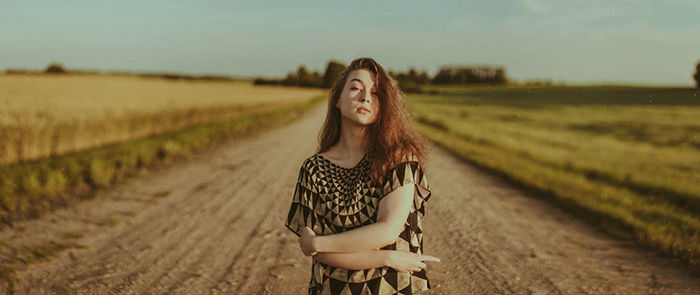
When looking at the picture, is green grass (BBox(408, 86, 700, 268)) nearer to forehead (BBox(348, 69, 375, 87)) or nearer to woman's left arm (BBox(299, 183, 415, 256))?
forehead (BBox(348, 69, 375, 87))

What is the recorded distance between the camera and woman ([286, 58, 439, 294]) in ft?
5.96

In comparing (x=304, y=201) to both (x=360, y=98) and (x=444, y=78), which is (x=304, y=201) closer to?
(x=360, y=98)

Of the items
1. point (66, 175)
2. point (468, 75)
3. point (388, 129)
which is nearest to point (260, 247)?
point (388, 129)

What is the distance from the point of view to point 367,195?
1877mm

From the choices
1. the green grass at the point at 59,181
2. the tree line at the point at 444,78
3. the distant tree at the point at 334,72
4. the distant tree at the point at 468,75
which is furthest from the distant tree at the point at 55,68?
the distant tree at the point at 334,72

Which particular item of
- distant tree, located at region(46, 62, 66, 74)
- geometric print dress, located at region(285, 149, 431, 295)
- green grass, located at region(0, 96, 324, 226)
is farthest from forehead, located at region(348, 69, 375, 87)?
distant tree, located at region(46, 62, 66, 74)

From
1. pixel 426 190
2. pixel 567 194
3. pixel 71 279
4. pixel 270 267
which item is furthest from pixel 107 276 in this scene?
pixel 567 194

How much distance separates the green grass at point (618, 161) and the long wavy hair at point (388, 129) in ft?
0.78

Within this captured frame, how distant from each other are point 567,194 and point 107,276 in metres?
6.77

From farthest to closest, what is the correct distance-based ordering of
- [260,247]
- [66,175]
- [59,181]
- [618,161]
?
[618,161]
[66,175]
[59,181]
[260,247]

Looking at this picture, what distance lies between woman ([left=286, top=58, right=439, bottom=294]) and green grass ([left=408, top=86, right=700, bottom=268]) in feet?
0.97

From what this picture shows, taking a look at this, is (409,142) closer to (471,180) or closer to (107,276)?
(107,276)

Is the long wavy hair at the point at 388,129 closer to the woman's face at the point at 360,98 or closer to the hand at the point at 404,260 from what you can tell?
the woman's face at the point at 360,98

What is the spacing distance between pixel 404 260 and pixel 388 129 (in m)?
0.45
